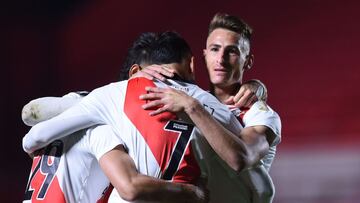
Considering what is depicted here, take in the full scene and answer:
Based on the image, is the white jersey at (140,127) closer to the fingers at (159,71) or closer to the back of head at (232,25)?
the fingers at (159,71)

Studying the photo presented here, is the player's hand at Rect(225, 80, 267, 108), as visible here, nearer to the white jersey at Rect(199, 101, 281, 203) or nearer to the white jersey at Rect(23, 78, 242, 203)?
the white jersey at Rect(199, 101, 281, 203)

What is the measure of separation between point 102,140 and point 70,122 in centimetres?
9

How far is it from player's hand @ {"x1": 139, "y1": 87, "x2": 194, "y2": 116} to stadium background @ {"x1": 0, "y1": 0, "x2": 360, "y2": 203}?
156 cm

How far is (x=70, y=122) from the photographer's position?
1.59m

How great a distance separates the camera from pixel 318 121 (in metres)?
3.08

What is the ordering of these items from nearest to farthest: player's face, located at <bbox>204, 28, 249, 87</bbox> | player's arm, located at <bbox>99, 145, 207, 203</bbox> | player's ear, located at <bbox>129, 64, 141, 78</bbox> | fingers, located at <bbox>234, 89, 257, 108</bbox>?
1. player's arm, located at <bbox>99, 145, 207, 203</bbox>
2. player's ear, located at <bbox>129, 64, 141, 78</bbox>
3. fingers, located at <bbox>234, 89, 257, 108</bbox>
4. player's face, located at <bbox>204, 28, 249, 87</bbox>

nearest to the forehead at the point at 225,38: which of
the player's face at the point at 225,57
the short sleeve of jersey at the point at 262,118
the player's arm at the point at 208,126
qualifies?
the player's face at the point at 225,57

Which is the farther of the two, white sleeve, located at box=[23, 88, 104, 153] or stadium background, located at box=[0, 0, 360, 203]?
stadium background, located at box=[0, 0, 360, 203]

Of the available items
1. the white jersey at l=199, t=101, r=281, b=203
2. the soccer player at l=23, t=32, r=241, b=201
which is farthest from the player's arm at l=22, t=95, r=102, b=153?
the white jersey at l=199, t=101, r=281, b=203

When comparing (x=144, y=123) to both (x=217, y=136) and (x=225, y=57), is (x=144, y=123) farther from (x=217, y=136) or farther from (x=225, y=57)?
(x=225, y=57)

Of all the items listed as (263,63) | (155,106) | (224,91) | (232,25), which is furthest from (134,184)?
(263,63)

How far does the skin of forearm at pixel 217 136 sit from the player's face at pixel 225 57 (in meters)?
0.54

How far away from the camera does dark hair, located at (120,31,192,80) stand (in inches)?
66.3

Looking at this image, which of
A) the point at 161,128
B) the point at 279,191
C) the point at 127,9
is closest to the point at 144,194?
the point at 161,128
